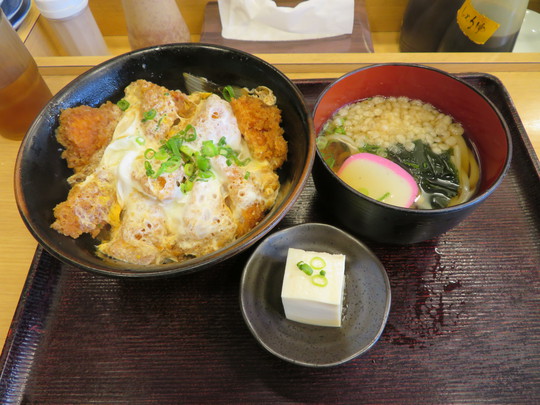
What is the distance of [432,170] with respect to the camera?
144 centimetres

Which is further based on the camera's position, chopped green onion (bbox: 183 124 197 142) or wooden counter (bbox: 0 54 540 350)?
wooden counter (bbox: 0 54 540 350)

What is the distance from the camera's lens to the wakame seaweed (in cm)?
139

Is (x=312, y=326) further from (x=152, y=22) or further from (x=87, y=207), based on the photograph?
(x=152, y=22)

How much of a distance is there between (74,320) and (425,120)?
59.4 inches

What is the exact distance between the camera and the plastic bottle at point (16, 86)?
62.4 inches

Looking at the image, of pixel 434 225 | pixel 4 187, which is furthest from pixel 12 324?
pixel 434 225

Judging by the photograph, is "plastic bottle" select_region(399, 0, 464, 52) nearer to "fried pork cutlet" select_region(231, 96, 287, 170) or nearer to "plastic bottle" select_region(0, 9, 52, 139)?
"fried pork cutlet" select_region(231, 96, 287, 170)

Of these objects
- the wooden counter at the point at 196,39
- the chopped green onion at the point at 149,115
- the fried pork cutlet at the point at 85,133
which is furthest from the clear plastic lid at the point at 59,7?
the chopped green onion at the point at 149,115

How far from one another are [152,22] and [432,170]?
1.54 m

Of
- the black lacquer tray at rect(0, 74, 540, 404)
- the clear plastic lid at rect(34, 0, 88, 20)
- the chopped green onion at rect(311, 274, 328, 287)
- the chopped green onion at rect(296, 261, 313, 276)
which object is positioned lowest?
the black lacquer tray at rect(0, 74, 540, 404)

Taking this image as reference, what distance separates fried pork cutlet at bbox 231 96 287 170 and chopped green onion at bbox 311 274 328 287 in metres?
0.43

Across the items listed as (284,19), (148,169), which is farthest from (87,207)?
(284,19)

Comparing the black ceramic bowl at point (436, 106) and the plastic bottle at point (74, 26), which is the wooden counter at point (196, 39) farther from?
the black ceramic bowl at point (436, 106)

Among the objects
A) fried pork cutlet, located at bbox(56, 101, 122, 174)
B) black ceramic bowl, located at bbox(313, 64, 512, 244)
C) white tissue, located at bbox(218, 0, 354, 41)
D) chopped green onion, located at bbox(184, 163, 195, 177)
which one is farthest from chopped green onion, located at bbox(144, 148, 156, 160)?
white tissue, located at bbox(218, 0, 354, 41)
